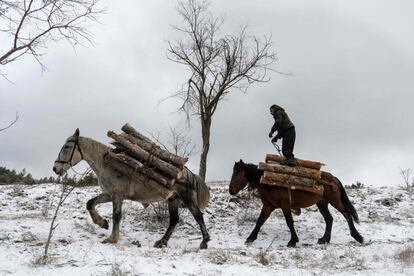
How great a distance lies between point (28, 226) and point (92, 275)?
496 centimetres

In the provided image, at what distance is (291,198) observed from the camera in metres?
12.0

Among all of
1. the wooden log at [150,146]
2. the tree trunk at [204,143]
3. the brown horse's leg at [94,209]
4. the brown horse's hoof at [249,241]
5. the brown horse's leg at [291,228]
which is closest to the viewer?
the brown horse's leg at [94,209]

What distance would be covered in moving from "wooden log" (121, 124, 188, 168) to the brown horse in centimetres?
221

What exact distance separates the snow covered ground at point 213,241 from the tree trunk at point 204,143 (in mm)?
742

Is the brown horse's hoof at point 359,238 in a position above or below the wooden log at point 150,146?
below

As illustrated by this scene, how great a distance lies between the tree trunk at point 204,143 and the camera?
17312 mm

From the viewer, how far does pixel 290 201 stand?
11.9 m

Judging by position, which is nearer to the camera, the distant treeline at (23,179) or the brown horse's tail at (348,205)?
the brown horse's tail at (348,205)

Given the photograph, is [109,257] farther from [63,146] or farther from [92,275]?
[63,146]

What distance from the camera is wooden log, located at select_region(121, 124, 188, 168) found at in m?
10.8

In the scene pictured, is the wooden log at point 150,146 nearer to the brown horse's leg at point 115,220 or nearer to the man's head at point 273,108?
the brown horse's leg at point 115,220

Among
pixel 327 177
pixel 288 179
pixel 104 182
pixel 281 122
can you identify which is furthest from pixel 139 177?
pixel 327 177

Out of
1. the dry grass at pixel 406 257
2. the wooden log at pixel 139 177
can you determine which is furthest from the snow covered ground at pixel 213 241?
the wooden log at pixel 139 177

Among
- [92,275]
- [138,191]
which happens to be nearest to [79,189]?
[138,191]
